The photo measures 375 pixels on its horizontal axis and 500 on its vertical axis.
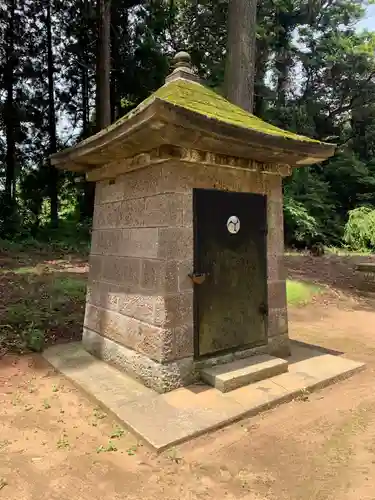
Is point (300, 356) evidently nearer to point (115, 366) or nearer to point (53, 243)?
point (115, 366)

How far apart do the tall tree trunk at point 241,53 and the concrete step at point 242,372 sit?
661 centimetres

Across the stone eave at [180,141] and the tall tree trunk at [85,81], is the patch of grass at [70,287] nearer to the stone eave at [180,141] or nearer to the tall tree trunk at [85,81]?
the stone eave at [180,141]

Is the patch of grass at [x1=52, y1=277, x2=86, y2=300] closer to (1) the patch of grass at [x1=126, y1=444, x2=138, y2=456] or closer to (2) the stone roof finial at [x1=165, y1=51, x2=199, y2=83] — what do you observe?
(2) the stone roof finial at [x1=165, y1=51, x2=199, y2=83]

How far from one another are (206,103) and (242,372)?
8.60 feet

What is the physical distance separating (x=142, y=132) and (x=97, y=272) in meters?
2.04

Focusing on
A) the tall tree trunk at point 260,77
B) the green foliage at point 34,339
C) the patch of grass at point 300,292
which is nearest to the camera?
the green foliage at point 34,339

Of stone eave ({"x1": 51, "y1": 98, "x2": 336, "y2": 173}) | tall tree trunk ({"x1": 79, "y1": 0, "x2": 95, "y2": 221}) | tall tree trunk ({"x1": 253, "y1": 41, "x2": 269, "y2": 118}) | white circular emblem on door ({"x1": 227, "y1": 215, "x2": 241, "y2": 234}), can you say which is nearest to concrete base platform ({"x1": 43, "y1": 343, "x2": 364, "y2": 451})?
white circular emblem on door ({"x1": 227, "y1": 215, "x2": 241, "y2": 234})

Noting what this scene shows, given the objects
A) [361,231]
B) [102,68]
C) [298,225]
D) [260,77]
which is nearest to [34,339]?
[102,68]

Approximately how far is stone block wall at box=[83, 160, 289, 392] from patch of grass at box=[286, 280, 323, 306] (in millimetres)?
3929

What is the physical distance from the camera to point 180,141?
3.29 meters

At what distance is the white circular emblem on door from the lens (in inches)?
153

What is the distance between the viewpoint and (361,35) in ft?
65.8

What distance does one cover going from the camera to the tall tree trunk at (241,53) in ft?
29.1

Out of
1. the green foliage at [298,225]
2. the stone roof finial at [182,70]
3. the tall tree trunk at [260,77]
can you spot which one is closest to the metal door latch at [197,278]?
the stone roof finial at [182,70]
